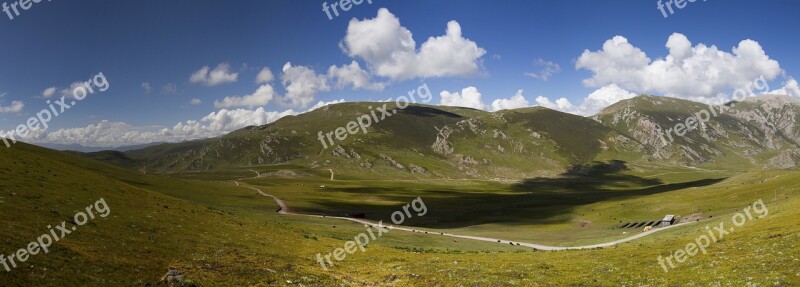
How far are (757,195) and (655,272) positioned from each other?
74.2 metres

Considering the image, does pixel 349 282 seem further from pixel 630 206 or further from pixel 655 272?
pixel 630 206

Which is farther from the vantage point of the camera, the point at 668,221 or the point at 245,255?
Result: the point at 668,221

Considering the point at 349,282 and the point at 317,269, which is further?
the point at 317,269

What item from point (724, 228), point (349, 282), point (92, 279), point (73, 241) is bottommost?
point (724, 228)

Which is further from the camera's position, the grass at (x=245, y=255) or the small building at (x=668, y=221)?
the small building at (x=668, y=221)

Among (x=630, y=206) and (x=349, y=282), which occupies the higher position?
(x=349, y=282)

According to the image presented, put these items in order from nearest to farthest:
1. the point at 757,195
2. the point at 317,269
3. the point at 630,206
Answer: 1. the point at 317,269
2. the point at 757,195
3. the point at 630,206

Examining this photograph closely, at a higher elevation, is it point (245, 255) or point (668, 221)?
point (245, 255)

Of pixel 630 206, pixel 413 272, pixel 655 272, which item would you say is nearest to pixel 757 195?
pixel 630 206

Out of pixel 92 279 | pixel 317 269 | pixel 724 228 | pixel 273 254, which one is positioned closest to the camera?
pixel 92 279

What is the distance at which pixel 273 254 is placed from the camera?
37.3 meters

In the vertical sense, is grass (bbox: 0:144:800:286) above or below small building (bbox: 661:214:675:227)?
above

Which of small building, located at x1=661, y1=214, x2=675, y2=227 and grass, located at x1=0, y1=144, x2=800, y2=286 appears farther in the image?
small building, located at x1=661, y1=214, x2=675, y2=227

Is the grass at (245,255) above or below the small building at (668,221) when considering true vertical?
above
